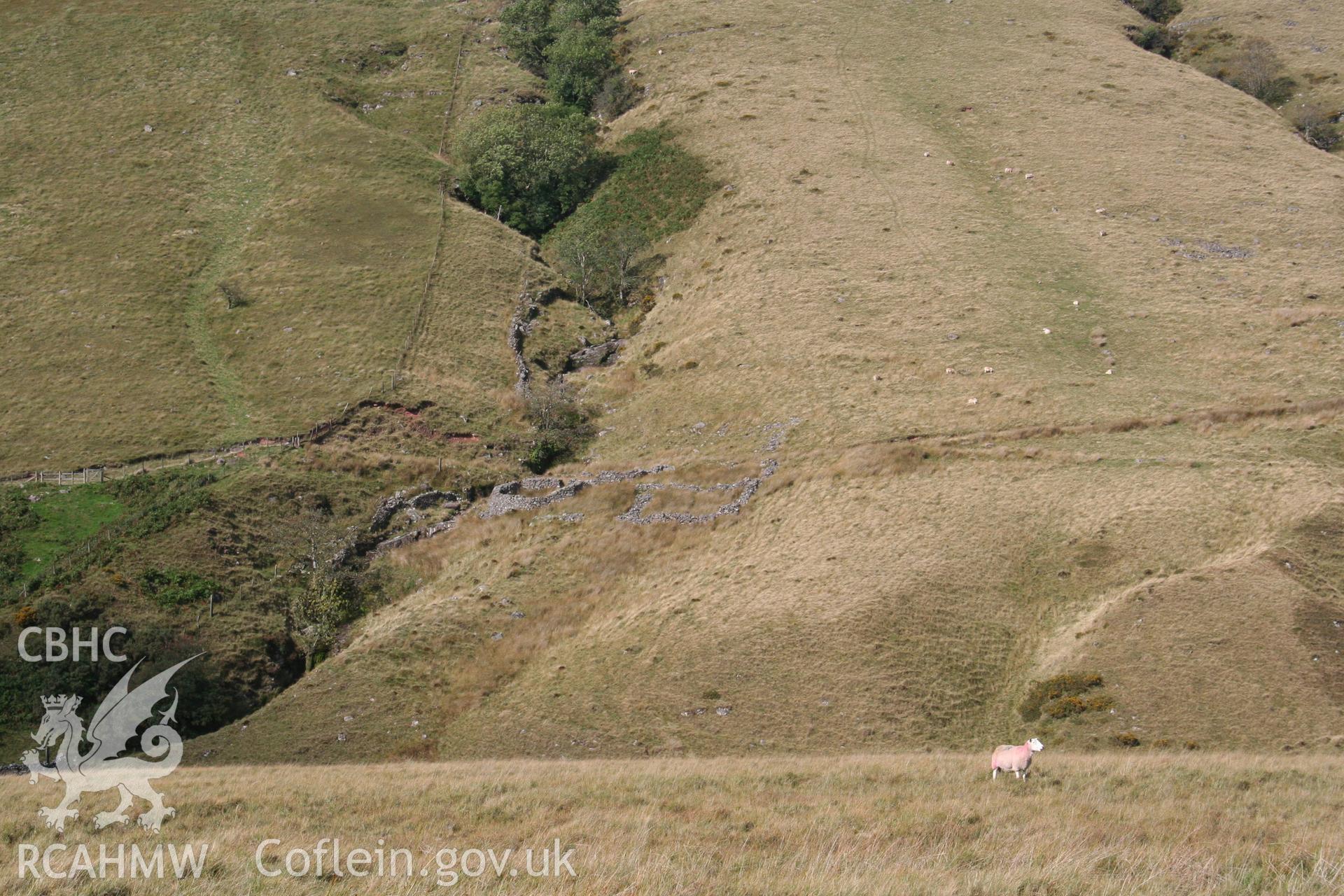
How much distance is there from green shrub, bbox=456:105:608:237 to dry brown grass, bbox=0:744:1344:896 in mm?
66872

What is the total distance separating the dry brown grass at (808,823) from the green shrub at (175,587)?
18416mm

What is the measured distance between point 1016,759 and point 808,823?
612cm

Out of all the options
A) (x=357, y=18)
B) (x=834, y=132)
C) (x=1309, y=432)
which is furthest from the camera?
(x=357, y=18)

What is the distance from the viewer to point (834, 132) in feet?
280

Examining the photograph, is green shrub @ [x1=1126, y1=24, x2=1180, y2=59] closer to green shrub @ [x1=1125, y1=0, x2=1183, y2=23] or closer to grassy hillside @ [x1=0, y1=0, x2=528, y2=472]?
green shrub @ [x1=1125, y1=0, x2=1183, y2=23]

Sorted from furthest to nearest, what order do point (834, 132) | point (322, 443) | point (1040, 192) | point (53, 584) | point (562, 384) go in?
1. point (834, 132)
2. point (1040, 192)
3. point (562, 384)
4. point (322, 443)
5. point (53, 584)

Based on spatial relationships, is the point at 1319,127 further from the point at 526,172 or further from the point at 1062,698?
the point at 1062,698

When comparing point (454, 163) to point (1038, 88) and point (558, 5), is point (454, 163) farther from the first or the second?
point (1038, 88)

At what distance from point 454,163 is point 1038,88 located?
55091 millimetres

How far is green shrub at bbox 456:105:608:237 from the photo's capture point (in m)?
85.3

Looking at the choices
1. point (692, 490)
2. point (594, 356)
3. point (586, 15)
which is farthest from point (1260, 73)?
point (692, 490)

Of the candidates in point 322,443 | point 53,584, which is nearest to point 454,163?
point 322,443

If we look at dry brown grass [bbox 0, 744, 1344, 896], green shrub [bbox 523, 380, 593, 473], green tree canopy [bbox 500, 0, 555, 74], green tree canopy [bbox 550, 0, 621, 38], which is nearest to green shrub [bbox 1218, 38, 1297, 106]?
green tree canopy [bbox 550, 0, 621, 38]

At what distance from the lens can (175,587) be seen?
4231cm
